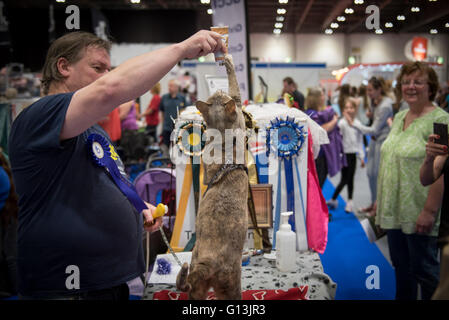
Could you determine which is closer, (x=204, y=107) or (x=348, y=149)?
(x=204, y=107)

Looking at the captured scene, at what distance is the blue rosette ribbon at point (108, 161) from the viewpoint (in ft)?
2.91

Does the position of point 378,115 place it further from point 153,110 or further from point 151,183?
point 153,110

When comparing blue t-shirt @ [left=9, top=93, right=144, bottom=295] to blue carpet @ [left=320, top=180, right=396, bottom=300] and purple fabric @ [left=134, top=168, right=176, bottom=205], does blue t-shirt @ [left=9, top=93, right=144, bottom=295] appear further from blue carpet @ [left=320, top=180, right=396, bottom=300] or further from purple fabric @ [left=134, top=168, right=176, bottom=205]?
purple fabric @ [left=134, top=168, right=176, bottom=205]

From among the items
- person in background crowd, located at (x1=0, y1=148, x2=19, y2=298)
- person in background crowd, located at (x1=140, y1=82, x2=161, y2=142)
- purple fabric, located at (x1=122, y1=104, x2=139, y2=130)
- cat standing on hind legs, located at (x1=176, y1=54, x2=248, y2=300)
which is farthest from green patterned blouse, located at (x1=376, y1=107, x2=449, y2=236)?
purple fabric, located at (x1=122, y1=104, x2=139, y2=130)

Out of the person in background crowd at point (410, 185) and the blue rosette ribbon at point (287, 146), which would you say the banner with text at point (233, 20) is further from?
the person in background crowd at point (410, 185)

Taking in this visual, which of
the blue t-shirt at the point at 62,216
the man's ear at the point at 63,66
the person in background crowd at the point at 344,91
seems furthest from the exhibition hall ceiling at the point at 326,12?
the person in background crowd at the point at 344,91

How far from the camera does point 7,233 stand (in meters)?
2.23

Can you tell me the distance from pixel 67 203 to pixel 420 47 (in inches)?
43.7

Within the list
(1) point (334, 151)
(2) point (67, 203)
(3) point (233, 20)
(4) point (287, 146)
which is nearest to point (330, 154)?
(1) point (334, 151)

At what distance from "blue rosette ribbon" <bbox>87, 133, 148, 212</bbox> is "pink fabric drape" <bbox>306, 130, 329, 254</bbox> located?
806 mm

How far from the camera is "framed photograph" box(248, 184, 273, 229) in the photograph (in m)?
1.41

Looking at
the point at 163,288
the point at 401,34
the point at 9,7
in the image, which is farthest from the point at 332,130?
the point at 9,7

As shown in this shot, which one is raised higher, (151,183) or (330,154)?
(330,154)

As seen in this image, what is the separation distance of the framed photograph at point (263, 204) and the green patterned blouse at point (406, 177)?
51cm
